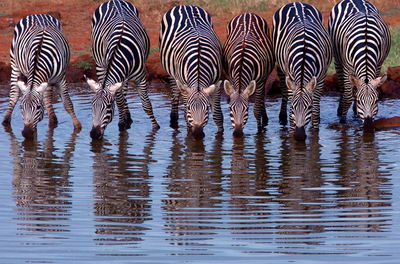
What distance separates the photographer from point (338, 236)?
7309 mm

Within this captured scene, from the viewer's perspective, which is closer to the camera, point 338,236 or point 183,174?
point 338,236

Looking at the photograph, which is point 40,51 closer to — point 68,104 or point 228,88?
point 68,104

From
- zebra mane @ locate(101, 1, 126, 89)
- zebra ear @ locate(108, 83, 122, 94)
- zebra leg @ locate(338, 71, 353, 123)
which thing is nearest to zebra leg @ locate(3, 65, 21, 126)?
zebra mane @ locate(101, 1, 126, 89)

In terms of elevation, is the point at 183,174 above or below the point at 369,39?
below

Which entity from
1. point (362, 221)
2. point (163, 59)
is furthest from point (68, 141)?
point (362, 221)

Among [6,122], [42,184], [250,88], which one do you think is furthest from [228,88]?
[42,184]

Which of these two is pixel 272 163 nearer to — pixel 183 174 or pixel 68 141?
pixel 183 174

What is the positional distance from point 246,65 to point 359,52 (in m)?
1.62

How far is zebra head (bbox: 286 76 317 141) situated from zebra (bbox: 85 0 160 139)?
2.15 metres

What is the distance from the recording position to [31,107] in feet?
41.7

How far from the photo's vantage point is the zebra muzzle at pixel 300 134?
12.3 m

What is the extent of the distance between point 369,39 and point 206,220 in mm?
6477

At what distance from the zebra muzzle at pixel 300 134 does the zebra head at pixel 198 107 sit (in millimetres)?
1114

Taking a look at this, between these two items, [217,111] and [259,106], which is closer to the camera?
[217,111]
